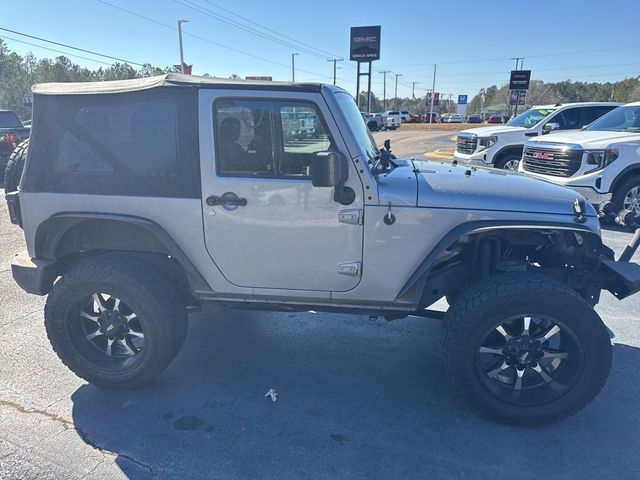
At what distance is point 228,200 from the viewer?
2.95 m

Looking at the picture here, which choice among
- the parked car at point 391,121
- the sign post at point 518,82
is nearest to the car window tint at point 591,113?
the sign post at point 518,82

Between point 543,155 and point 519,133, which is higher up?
point 519,133

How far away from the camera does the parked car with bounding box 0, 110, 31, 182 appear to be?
12.1m

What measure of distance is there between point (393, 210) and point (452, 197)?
373 millimetres

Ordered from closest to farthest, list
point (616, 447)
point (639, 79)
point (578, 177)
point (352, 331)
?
point (616, 447)
point (352, 331)
point (578, 177)
point (639, 79)

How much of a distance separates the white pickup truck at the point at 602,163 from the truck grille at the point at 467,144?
3125mm

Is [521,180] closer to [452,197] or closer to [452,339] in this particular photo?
[452,197]

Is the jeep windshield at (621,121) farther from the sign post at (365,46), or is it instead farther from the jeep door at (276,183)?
the sign post at (365,46)

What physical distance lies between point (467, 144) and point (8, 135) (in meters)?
11.6

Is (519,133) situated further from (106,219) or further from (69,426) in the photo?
(69,426)

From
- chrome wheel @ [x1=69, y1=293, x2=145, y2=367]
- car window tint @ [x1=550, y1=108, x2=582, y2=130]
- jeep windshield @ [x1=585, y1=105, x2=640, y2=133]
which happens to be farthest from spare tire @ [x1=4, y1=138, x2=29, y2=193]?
car window tint @ [x1=550, y1=108, x2=582, y2=130]

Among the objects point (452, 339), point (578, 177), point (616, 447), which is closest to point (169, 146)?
point (452, 339)

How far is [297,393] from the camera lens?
3240mm

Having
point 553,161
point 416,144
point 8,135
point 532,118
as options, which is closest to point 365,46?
point 416,144
